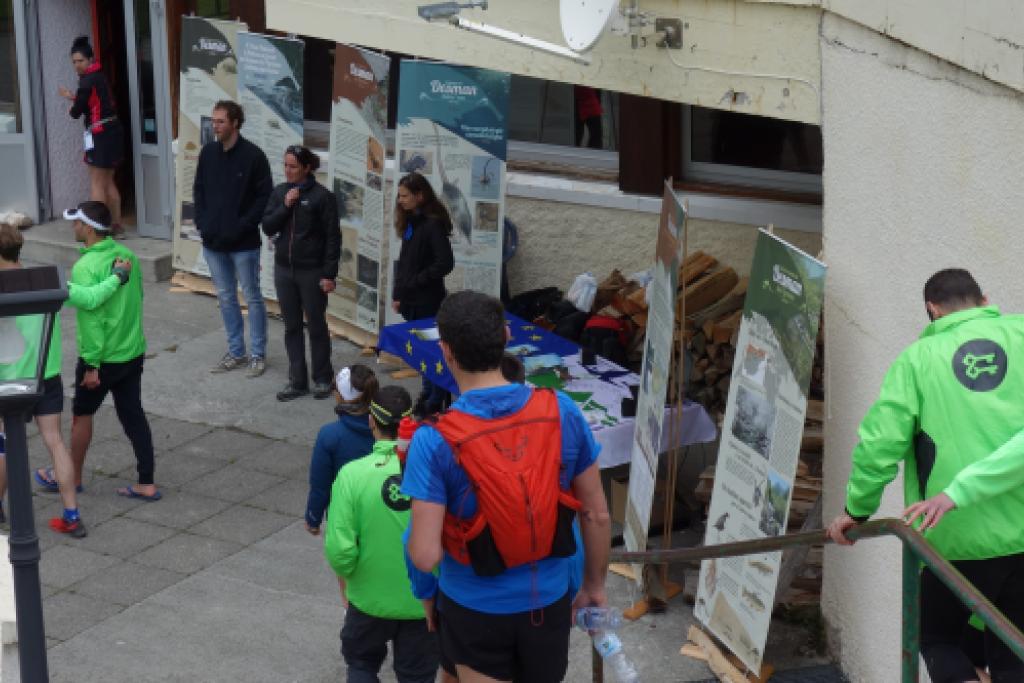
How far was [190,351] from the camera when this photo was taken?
463 inches

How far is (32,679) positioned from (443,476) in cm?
186

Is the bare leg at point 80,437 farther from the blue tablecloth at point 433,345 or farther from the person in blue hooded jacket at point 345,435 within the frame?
the person in blue hooded jacket at point 345,435

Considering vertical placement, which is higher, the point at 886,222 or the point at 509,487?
the point at 886,222

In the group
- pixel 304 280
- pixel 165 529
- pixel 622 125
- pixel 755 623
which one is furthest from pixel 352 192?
pixel 755 623

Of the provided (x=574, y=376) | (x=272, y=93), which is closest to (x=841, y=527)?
(x=574, y=376)

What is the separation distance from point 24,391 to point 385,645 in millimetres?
1837

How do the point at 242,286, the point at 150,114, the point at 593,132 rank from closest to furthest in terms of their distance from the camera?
the point at 242,286
the point at 593,132
the point at 150,114

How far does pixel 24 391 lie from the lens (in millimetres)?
4734

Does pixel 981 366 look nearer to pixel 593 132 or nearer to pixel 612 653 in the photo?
pixel 612 653

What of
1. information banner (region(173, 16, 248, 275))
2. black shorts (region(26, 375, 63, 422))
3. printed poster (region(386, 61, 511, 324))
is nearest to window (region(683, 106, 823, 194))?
printed poster (region(386, 61, 511, 324))

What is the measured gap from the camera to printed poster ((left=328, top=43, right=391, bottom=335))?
36.0 feet

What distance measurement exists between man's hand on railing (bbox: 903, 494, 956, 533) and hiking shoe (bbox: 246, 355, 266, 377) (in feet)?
24.8

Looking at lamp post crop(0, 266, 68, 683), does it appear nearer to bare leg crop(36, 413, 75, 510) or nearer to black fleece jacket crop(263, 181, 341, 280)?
bare leg crop(36, 413, 75, 510)

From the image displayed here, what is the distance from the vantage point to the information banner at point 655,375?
717cm
